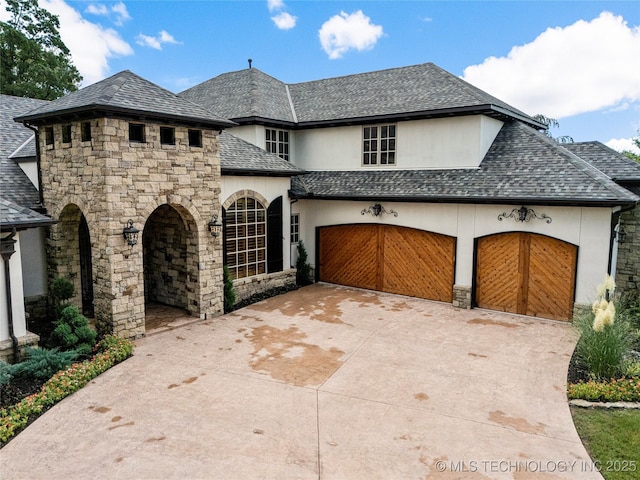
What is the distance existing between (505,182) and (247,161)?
7.71m

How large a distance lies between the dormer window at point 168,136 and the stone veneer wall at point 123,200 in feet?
0.32

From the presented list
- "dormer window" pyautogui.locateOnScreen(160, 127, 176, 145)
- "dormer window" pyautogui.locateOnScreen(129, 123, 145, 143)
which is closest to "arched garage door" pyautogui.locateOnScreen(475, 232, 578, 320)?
"dormer window" pyautogui.locateOnScreen(160, 127, 176, 145)

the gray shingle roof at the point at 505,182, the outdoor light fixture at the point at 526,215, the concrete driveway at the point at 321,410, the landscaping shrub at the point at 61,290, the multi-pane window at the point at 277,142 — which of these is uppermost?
the multi-pane window at the point at 277,142

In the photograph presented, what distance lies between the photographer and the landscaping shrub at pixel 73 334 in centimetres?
926

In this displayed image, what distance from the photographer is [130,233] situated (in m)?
10.0

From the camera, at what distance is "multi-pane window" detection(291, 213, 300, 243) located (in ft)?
53.0

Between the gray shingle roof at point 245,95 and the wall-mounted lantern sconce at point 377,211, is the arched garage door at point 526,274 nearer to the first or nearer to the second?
the wall-mounted lantern sconce at point 377,211

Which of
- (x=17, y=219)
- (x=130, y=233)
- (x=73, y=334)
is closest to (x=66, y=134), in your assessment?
(x=17, y=219)

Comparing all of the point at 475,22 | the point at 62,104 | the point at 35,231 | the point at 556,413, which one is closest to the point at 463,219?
the point at 556,413

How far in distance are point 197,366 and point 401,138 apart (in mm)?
9977

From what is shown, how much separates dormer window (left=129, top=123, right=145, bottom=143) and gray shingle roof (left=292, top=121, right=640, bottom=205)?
602cm

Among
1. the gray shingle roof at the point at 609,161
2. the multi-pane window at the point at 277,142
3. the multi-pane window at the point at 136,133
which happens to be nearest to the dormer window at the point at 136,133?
the multi-pane window at the point at 136,133

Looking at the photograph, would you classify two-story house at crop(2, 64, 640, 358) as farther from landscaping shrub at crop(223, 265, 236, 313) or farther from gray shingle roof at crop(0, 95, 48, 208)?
gray shingle roof at crop(0, 95, 48, 208)

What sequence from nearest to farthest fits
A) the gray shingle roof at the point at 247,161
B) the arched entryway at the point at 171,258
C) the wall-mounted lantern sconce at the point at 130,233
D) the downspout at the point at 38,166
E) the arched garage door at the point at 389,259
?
1. the wall-mounted lantern sconce at the point at 130,233
2. the downspout at the point at 38,166
3. the arched entryway at the point at 171,258
4. the gray shingle roof at the point at 247,161
5. the arched garage door at the point at 389,259
